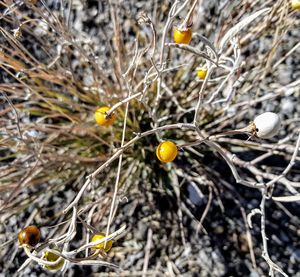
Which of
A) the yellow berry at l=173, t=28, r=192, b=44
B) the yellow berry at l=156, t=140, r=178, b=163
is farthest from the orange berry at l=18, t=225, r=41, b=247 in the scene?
the yellow berry at l=173, t=28, r=192, b=44

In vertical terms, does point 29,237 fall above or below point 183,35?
below

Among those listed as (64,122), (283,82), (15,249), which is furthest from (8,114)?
(283,82)

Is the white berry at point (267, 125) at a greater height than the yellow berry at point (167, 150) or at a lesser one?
greater

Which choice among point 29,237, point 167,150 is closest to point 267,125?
point 167,150

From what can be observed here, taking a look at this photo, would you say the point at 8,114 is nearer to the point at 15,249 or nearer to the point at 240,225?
the point at 15,249

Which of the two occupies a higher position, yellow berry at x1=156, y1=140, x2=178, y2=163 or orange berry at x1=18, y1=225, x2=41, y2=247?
yellow berry at x1=156, y1=140, x2=178, y2=163

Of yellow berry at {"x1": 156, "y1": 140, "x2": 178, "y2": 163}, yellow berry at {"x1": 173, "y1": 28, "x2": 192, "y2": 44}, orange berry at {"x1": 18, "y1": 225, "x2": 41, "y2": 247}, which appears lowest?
orange berry at {"x1": 18, "y1": 225, "x2": 41, "y2": 247}

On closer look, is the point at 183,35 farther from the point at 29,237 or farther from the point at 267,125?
the point at 29,237

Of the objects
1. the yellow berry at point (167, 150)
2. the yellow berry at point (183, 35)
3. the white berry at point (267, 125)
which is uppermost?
the yellow berry at point (183, 35)

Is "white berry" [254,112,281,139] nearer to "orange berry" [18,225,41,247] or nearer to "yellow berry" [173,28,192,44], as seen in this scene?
"yellow berry" [173,28,192,44]

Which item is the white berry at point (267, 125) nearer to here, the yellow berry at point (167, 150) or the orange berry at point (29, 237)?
the yellow berry at point (167, 150)

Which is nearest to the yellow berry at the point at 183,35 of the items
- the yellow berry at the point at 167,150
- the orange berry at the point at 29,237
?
the yellow berry at the point at 167,150
